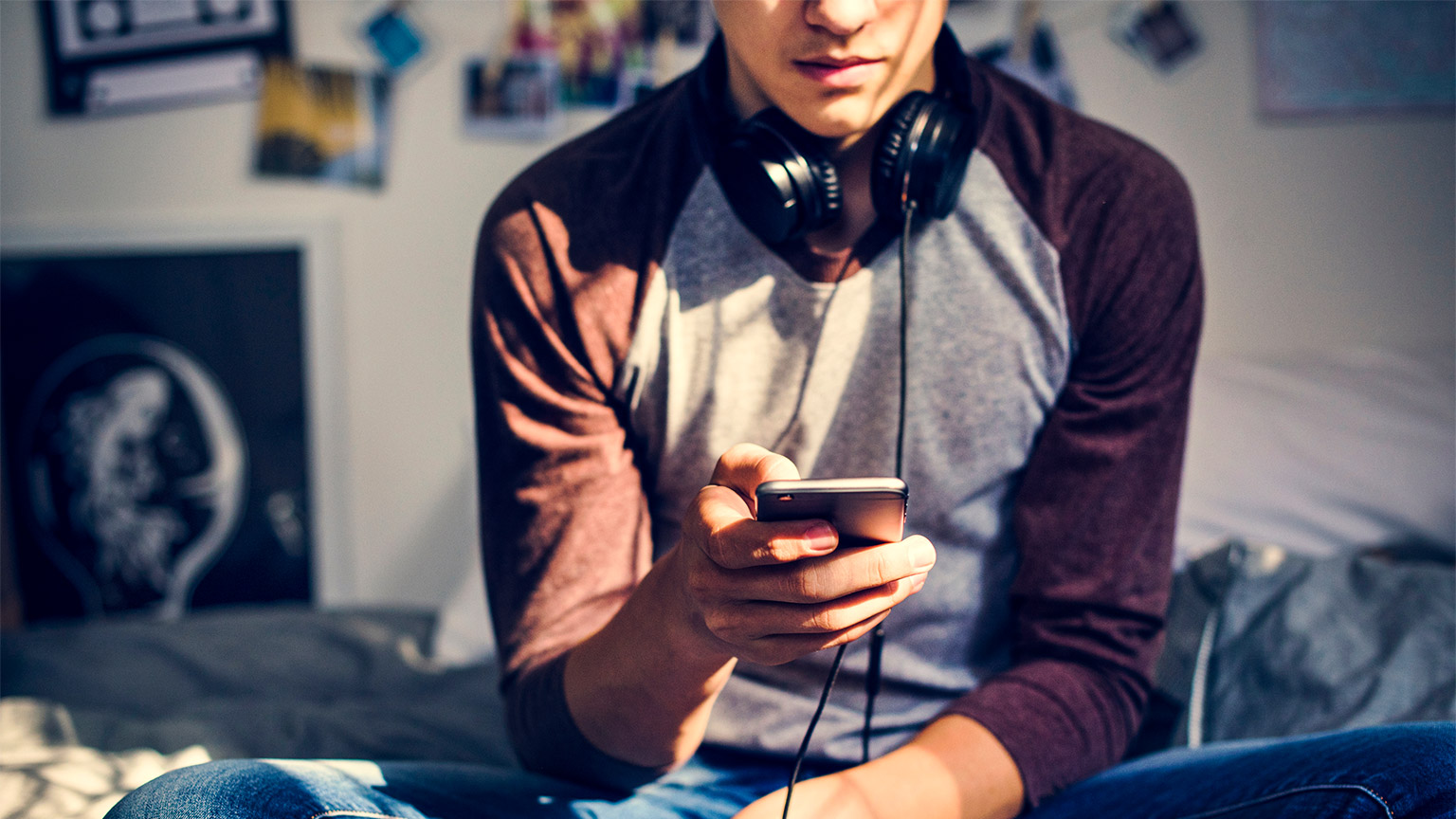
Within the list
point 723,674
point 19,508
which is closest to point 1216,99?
point 723,674

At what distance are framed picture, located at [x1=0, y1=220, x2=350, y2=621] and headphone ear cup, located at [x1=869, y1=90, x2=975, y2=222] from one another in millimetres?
1195

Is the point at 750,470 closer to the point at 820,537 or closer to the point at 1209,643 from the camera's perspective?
the point at 820,537

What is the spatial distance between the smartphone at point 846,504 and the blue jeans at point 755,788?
1.07ft

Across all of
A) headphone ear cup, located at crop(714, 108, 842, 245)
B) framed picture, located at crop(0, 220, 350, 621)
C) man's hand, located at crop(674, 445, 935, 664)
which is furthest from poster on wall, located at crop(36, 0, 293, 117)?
man's hand, located at crop(674, 445, 935, 664)

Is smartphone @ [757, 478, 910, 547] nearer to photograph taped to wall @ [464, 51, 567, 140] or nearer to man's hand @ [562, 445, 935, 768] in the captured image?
man's hand @ [562, 445, 935, 768]

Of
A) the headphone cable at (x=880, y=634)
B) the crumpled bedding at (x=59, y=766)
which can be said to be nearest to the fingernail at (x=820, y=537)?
the headphone cable at (x=880, y=634)

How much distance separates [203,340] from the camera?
61.9 inches

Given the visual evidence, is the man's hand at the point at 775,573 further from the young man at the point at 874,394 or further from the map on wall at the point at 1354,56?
the map on wall at the point at 1354,56

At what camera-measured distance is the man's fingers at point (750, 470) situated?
1.51ft

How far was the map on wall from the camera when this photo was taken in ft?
4.26

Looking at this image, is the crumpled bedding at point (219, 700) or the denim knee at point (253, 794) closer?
the denim knee at point (253, 794)

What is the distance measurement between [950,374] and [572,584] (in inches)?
13.1

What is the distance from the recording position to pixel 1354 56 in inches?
51.7

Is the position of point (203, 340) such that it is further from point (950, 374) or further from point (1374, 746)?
point (1374, 746)
